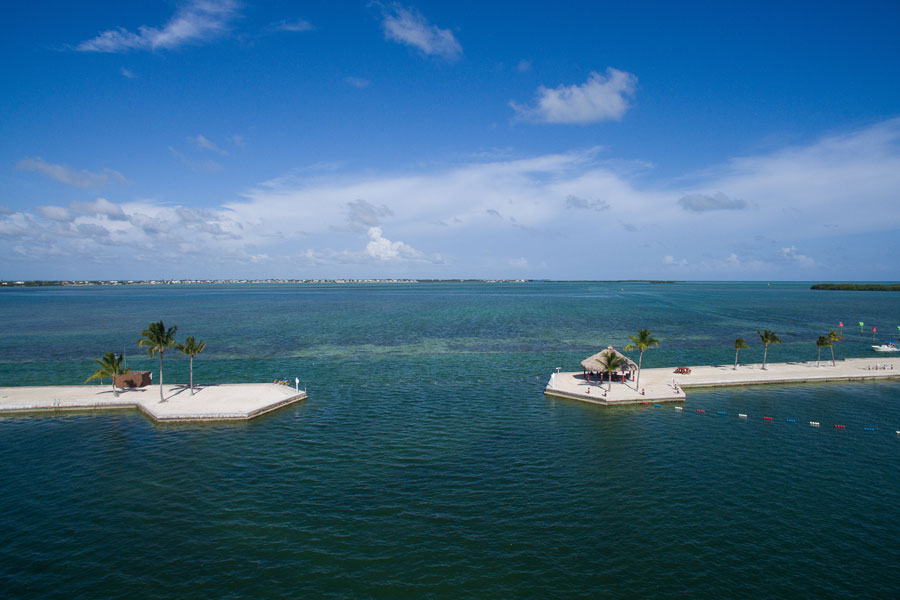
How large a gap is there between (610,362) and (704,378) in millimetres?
15566

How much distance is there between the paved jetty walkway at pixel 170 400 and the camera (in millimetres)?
43469

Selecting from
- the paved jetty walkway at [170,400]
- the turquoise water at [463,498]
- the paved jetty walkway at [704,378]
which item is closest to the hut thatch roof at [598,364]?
the paved jetty walkway at [704,378]

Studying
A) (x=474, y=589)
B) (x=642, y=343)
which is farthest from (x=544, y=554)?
(x=642, y=343)

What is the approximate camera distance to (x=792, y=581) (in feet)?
70.4

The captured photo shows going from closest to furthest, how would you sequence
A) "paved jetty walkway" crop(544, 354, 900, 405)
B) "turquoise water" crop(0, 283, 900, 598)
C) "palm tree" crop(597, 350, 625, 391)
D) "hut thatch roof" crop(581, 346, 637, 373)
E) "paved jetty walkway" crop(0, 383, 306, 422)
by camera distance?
"turquoise water" crop(0, 283, 900, 598) → "paved jetty walkway" crop(0, 383, 306, 422) → "paved jetty walkway" crop(544, 354, 900, 405) → "palm tree" crop(597, 350, 625, 391) → "hut thatch roof" crop(581, 346, 637, 373)

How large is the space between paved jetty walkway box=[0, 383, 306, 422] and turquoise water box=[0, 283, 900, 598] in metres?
1.73

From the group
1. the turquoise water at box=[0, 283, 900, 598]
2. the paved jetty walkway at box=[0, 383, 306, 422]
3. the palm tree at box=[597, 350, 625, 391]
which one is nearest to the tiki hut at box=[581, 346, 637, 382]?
the palm tree at box=[597, 350, 625, 391]

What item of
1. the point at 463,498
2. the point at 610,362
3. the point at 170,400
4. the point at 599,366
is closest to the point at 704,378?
the point at 599,366

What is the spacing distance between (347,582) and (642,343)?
44.1m

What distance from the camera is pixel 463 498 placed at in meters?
28.5

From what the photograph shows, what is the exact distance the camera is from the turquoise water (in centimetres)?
2170

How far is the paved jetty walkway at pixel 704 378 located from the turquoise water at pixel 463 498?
2.64m

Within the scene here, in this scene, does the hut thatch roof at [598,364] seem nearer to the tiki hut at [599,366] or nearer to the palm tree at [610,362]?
the tiki hut at [599,366]

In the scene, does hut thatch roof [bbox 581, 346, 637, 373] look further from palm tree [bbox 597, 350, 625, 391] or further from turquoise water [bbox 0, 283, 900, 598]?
turquoise water [bbox 0, 283, 900, 598]
